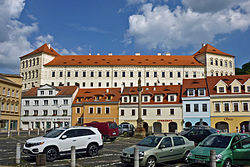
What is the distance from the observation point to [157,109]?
53.9m

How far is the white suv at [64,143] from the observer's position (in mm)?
14555

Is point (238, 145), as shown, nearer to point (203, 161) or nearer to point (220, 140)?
point (220, 140)

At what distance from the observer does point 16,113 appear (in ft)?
195

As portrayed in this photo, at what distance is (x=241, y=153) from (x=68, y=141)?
31.0 feet

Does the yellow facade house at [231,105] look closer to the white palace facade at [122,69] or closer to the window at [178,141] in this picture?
the white palace facade at [122,69]

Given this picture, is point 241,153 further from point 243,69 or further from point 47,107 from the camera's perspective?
point 243,69

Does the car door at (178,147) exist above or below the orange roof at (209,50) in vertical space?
below

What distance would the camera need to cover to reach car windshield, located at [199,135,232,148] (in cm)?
1212

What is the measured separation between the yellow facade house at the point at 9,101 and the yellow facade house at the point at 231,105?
138 feet

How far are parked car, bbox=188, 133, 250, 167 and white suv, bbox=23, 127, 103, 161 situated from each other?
6.74 m

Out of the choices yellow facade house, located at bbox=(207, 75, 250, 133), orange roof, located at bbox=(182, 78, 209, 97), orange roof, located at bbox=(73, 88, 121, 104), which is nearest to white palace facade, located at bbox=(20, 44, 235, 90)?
orange roof, located at bbox=(73, 88, 121, 104)

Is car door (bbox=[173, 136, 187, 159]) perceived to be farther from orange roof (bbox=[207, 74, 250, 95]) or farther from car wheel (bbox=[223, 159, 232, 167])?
orange roof (bbox=[207, 74, 250, 95])

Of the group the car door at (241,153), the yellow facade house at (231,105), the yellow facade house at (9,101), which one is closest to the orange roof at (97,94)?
the yellow facade house at (9,101)

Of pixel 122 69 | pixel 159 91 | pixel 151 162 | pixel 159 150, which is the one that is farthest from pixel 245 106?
pixel 122 69
